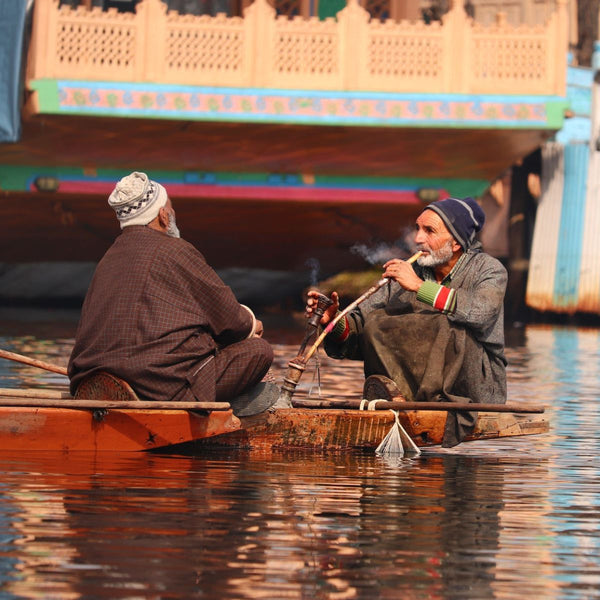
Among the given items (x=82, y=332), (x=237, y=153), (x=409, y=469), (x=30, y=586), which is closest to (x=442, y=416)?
(x=409, y=469)

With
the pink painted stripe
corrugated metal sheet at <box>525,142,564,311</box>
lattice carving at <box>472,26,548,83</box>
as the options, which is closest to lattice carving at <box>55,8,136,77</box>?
the pink painted stripe

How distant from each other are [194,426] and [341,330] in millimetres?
1067

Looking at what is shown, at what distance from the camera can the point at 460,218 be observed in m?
7.02

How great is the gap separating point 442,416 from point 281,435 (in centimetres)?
73

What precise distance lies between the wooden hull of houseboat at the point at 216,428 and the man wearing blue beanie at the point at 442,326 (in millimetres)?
152

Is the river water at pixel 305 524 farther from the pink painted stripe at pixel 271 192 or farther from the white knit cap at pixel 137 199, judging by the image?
the pink painted stripe at pixel 271 192

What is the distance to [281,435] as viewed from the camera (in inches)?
267

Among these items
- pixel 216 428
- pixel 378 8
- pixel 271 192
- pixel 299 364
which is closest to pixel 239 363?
pixel 216 428

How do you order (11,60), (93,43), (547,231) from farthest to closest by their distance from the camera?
1. (547,231)
2. (93,43)
3. (11,60)

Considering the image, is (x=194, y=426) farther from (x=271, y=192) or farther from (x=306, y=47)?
(x=271, y=192)

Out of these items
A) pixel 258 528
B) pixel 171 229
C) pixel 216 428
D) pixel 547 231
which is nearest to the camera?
pixel 258 528

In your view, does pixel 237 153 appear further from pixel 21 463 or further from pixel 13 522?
pixel 13 522

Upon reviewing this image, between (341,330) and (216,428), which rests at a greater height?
(341,330)

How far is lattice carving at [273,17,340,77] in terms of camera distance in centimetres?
1684
